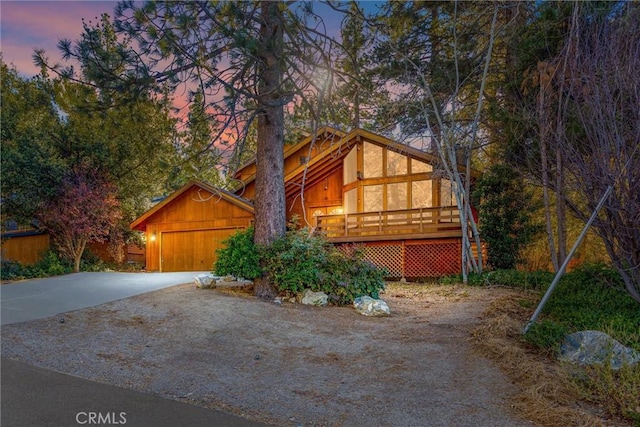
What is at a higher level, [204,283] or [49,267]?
[204,283]

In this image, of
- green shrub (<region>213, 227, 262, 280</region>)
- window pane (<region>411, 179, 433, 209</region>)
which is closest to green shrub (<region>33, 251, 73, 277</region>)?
green shrub (<region>213, 227, 262, 280</region>)

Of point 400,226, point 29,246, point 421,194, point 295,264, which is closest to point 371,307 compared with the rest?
point 295,264

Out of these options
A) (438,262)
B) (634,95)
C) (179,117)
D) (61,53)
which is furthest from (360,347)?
(438,262)

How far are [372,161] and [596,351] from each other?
41.7 ft

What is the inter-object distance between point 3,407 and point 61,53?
603 centimetres

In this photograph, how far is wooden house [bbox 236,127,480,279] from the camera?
13.8m

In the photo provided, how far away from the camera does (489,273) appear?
448 inches

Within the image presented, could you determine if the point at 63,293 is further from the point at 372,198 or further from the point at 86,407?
the point at 372,198

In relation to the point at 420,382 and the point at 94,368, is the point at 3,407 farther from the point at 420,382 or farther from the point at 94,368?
the point at 420,382

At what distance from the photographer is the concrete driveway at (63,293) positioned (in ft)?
22.8

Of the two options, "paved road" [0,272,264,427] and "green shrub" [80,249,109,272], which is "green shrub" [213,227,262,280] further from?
"green shrub" [80,249,109,272]

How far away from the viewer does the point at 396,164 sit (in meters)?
16.3

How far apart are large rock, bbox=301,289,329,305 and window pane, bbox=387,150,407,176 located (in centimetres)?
914

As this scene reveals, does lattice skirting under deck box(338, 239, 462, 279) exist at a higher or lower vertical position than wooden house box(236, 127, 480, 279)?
lower
